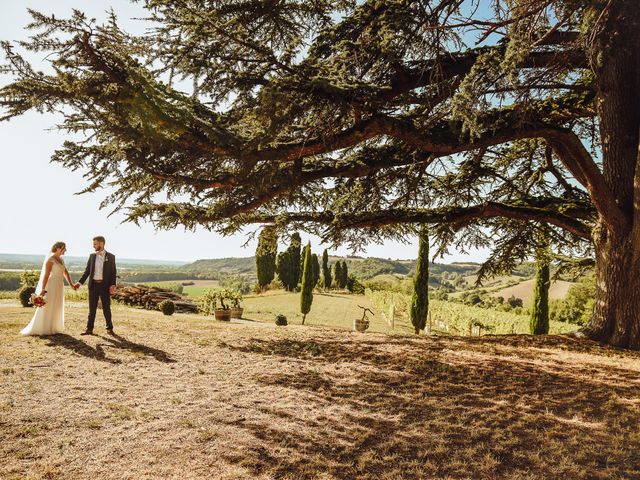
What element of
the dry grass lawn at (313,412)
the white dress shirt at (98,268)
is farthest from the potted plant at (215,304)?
the dry grass lawn at (313,412)

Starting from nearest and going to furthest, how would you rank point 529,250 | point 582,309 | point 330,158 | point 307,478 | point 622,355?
1. point 307,478
2. point 622,355
3. point 330,158
4. point 529,250
5. point 582,309

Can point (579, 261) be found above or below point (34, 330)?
above

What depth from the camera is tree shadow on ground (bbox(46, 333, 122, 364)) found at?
248 inches

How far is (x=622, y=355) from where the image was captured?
271 inches

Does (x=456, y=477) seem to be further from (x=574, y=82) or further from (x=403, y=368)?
(x=574, y=82)

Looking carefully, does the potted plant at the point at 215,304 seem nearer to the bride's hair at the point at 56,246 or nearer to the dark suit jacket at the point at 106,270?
the dark suit jacket at the point at 106,270

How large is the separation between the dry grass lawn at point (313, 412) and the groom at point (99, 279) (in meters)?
0.80

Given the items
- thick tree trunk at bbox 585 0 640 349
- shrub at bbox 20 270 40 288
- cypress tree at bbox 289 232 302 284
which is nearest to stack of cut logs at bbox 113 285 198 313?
shrub at bbox 20 270 40 288

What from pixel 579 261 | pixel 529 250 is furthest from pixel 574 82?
pixel 579 261

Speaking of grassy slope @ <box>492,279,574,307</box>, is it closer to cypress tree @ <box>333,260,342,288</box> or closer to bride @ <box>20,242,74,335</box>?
cypress tree @ <box>333,260,342,288</box>

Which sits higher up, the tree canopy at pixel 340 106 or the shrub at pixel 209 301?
the tree canopy at pixel 340 106

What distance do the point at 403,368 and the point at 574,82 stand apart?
699 cm

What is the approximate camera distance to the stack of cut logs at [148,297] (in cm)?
1906

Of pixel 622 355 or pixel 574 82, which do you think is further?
pixel 574 82
